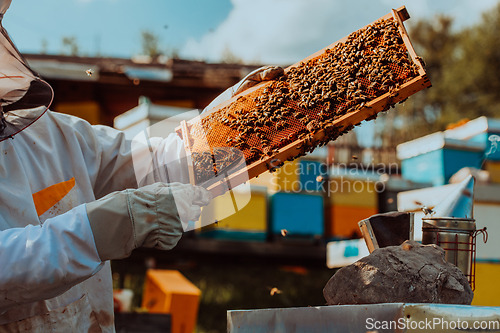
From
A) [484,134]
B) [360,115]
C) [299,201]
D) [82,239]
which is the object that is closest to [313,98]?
[360,115]

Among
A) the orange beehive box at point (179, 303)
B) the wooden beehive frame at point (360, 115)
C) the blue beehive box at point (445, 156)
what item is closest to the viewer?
the wooden beehive frame at point (360, 115)

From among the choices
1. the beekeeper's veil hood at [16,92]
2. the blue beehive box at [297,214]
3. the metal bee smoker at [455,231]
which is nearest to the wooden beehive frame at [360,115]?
the metal bee smoker at [455,231]

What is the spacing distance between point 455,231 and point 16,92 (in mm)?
2052

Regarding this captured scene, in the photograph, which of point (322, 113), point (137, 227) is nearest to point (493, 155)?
point (322, 113)

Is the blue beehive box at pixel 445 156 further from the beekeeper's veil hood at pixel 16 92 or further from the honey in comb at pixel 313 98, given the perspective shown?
the beekeeper's veil hood at pixel 16 92

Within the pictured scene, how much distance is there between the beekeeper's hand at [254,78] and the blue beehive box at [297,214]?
13.7 feet

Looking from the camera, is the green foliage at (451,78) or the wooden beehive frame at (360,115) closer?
the wooden beehive frame at (360,115)

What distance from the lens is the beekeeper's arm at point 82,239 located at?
1.34 metres

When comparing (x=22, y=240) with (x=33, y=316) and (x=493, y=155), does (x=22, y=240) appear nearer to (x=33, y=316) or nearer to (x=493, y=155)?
(x=33, y=316)

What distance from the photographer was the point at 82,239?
140cm

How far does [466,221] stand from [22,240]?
1.85 m

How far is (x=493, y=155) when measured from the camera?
446 cm

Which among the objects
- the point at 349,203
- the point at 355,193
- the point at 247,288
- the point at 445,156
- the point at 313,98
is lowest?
the point at 247,288

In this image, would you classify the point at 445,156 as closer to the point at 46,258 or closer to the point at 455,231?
the point at 455,231
